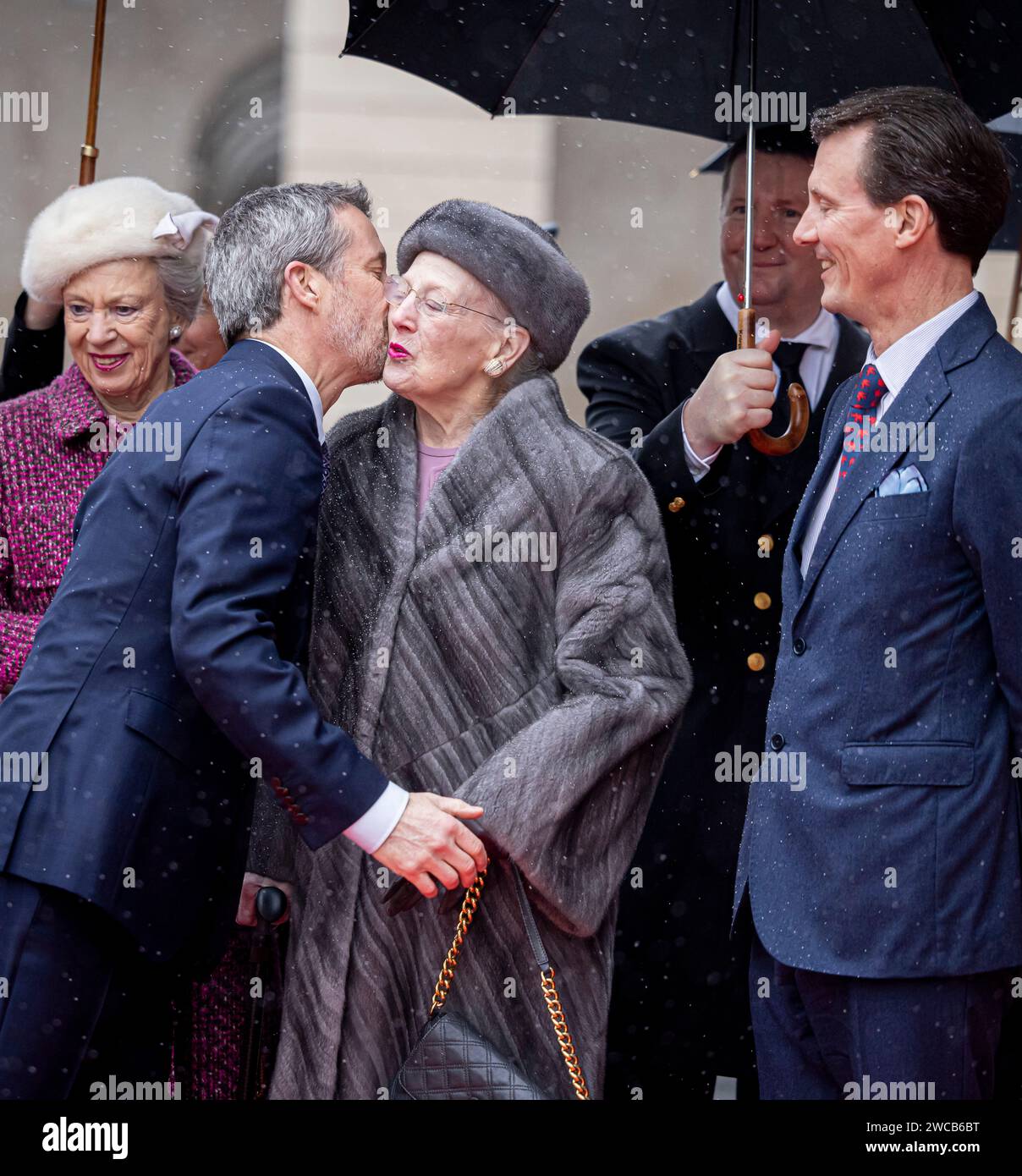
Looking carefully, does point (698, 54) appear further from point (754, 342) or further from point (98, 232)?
point (98, 232)

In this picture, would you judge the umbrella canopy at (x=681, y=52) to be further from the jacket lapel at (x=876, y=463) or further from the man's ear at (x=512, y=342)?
the jacket lapel at (x=876, y=463)

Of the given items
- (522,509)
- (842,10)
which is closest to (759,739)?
(522,509)

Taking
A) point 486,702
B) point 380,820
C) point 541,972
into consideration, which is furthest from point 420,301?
point 541,972

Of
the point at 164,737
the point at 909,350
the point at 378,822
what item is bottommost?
the point at 378,822

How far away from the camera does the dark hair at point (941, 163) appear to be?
2.78m

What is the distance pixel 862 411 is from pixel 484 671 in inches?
32.6

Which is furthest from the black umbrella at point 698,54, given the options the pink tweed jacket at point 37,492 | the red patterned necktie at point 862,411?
the pink tweed jacket at point 37,492

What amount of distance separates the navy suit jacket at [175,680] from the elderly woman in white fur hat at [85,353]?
0.59 meters

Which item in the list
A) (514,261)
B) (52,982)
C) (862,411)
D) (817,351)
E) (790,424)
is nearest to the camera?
(52,982)

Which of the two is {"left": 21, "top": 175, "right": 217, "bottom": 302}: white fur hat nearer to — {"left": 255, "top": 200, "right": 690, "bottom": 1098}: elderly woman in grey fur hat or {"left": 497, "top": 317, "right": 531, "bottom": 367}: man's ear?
{"left": 255, "top": 200, "right": 690, "bottom": 1098}: elderly woman in grey fur hat

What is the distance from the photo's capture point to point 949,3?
338 cm

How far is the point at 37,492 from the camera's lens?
336 cm

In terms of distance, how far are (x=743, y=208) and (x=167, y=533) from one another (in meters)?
1.82
